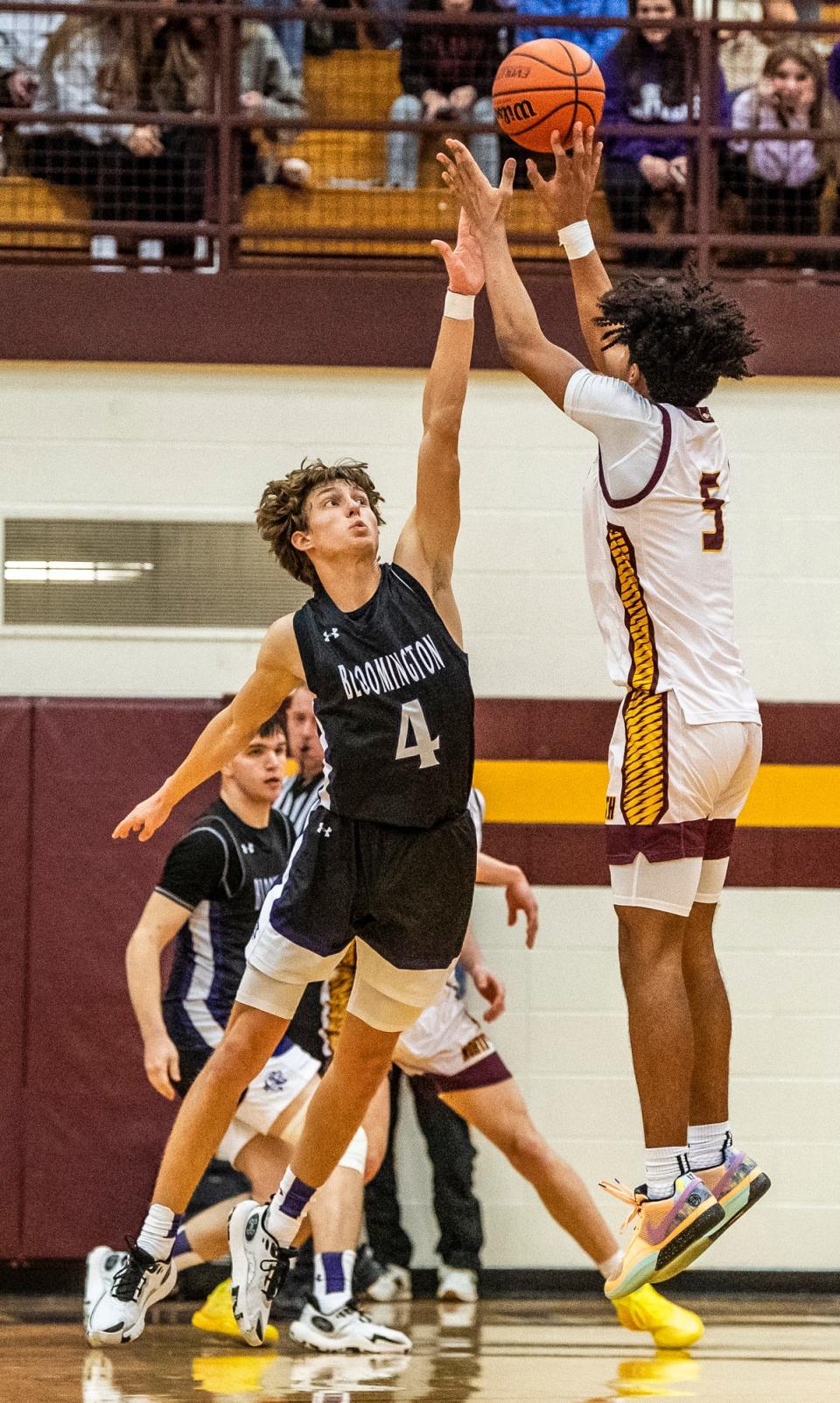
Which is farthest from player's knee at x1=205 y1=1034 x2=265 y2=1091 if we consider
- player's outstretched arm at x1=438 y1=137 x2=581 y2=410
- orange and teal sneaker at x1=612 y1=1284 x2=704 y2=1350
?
orange and teal sneaker at x1=612 y1=1284 x2=704 y2=1350

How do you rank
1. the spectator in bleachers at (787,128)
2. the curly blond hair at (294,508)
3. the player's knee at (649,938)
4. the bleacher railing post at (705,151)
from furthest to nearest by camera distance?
the spectator in bleachers at (787,128) → the bleacher railing post at (705,151) → the curly blond hair at (294,508) → the player's knee at (649,938)

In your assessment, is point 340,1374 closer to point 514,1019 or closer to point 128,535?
point 514,1019

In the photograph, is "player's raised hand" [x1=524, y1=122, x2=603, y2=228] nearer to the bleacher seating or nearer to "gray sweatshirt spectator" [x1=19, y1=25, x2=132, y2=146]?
the bleacher seating

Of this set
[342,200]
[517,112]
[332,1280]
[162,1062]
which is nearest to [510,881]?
[162,1062]

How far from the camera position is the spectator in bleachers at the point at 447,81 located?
7953 mm

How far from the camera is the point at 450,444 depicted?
16.2 feet

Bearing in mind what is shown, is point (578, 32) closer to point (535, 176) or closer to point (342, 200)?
point (342, 200)

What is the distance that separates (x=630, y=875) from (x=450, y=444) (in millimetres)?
1251

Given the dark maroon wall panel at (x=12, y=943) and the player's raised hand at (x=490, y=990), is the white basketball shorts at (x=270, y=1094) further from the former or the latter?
the dark maroon wall panel at (x=12, y=943)

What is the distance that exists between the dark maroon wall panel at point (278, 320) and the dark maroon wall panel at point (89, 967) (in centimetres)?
151

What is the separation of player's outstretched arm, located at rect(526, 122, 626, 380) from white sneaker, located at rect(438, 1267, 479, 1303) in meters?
3.89

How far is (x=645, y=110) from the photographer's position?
7.88 meters

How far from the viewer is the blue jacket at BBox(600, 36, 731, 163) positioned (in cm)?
786

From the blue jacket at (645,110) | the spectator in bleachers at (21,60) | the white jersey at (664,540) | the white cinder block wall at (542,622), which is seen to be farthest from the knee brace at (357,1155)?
the spectator in bleachers at (21,60)
